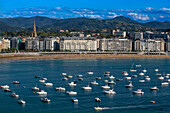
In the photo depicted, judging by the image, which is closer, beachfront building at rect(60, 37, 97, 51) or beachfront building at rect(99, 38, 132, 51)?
beachfront building at rect(60, 37, 97, 51)

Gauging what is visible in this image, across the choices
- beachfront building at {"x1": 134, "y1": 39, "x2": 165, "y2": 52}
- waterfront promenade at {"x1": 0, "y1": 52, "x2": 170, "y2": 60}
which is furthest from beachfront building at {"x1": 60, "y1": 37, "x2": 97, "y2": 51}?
waterfront promenade at {"x1": 0, "y1": 52, "x2": 170, "y2": 60}

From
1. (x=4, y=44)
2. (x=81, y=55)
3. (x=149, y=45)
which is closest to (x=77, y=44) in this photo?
(x=4, y=44)

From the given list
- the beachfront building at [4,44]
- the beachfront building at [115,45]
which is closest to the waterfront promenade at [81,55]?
the beachfront building at [115,45]

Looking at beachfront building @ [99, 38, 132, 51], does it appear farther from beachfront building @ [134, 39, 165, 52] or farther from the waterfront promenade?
the waterfront promenade

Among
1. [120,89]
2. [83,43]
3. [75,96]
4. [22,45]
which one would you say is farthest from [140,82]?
[22,45]

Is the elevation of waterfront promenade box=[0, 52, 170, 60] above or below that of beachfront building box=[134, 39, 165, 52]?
below

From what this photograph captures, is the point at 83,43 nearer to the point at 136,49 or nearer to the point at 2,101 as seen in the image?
the point at 136,49
